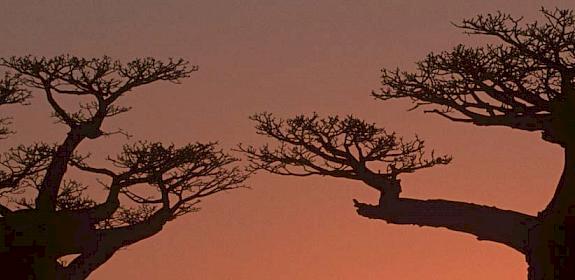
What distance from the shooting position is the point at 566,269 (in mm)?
21594

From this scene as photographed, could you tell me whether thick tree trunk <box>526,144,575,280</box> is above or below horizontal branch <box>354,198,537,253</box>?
below

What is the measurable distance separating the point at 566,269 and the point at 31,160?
Result: 10.9m

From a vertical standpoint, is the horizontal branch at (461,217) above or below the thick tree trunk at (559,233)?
above

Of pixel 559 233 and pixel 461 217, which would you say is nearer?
pixel 559 233

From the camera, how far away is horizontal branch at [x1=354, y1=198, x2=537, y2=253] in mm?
23078

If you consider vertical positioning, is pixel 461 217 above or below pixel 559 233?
above

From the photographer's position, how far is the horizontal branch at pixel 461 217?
23.1m

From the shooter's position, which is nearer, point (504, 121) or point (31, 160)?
point (504, 121)

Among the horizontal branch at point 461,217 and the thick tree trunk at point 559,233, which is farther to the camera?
the horizontal branch at point 461,217

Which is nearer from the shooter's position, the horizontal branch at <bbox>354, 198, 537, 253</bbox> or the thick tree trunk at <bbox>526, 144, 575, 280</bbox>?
the thick tree trunk at <bbox>526, 144, 575, 280</bbox>

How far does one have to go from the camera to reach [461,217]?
926 inches

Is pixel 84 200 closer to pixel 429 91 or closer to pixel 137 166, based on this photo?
pixel 137 166

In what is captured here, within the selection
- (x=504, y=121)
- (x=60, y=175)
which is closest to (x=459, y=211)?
(x=504, y=121)

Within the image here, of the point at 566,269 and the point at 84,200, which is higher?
the point at 84,200
